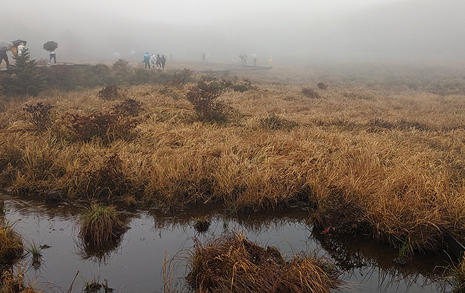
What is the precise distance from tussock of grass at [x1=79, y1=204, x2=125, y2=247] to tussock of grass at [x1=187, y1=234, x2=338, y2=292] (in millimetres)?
1544

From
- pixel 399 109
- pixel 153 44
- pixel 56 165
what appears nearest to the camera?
pixel 56 165

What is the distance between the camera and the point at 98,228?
537 centimetres

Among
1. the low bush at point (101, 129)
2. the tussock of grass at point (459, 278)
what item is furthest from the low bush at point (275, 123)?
the tussock of grass at point (459, 278)

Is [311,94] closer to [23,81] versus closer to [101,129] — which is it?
[101,129]

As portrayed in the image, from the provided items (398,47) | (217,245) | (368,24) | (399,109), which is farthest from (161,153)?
(368,24)

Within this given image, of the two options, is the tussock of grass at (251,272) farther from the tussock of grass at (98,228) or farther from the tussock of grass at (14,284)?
the tussock of grass at (14,284)

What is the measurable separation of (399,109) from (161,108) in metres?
11.0

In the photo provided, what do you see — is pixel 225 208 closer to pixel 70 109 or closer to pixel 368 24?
pixel 70 109

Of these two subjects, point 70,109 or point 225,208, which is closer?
point 225,208

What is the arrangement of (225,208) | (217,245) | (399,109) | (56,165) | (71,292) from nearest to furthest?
(71,292) < (217,245) < (225,208) < (56,165) < (399,109)

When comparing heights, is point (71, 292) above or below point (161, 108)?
below

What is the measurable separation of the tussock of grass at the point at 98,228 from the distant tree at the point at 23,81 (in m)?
13.6

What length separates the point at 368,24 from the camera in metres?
128

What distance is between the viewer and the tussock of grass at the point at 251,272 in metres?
3.98
